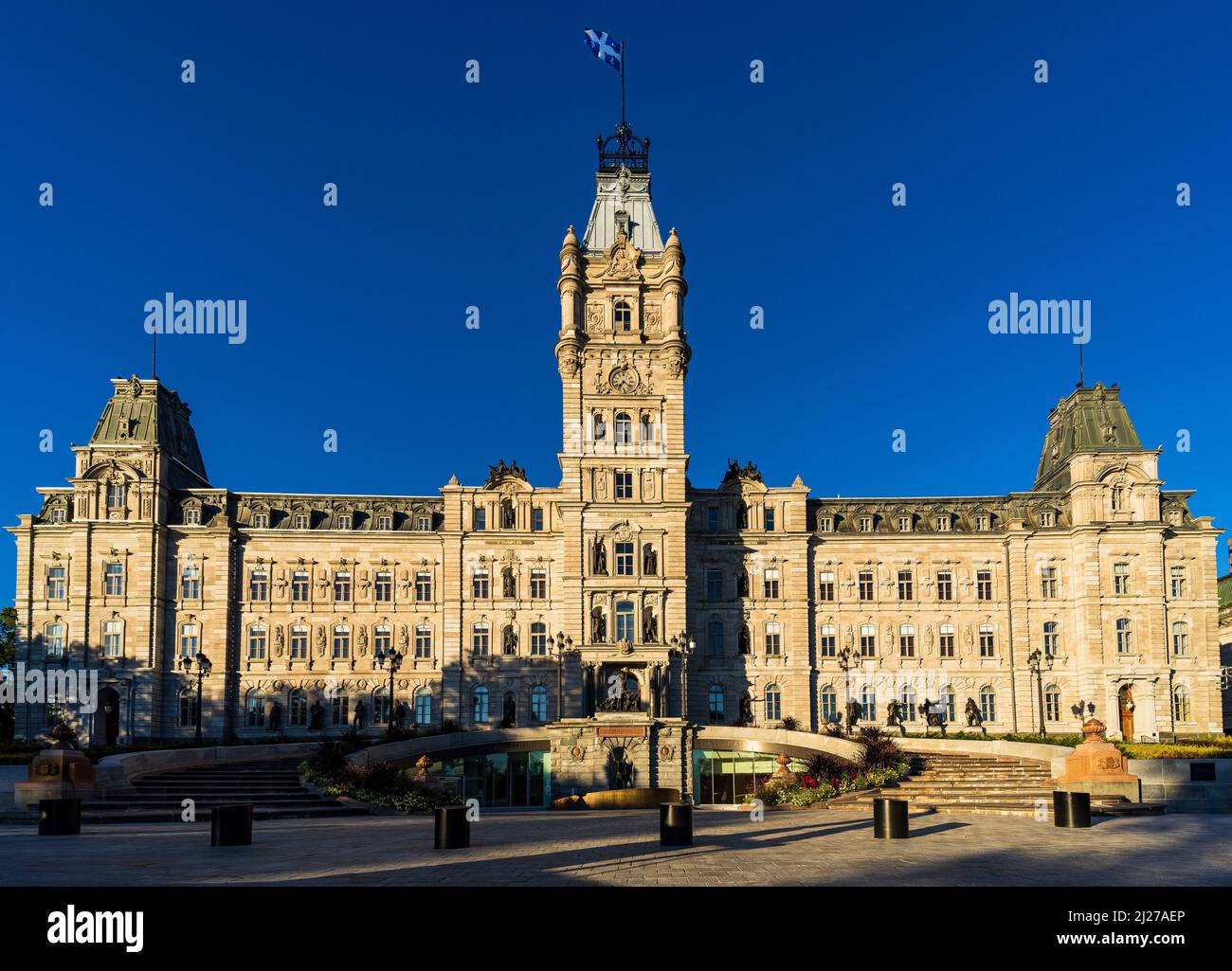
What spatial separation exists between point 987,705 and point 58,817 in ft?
184

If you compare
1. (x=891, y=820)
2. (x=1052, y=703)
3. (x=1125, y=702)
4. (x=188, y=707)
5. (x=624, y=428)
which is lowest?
(x=1052, y=703)

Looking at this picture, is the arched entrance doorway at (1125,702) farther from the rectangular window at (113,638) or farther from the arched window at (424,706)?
the rectangular window at (113,638)

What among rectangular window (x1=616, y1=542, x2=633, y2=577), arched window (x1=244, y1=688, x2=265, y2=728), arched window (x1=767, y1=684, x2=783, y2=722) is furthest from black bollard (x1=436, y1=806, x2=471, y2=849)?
arched window (x1=244, y1=688, x2=265, y2=728)

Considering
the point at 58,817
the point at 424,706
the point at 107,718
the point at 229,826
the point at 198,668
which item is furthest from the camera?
the point at 424,706

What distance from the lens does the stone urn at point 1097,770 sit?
36969 mm

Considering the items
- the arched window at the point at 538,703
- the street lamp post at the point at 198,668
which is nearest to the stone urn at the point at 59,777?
the street lamp post at the point at 198,668

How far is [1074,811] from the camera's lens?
30.4 meters

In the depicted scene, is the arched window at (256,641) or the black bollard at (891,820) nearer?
the black bollard at (891,820)

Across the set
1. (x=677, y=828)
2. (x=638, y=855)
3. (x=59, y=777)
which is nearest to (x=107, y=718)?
(x=59, y=777)

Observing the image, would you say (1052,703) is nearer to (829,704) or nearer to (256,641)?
(829,704)

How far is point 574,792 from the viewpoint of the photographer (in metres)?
60.0

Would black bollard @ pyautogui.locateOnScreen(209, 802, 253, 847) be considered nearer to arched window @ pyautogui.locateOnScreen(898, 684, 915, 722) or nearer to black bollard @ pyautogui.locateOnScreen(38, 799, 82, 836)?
black bollard @ pyautogui.locateOnScreen(38, 799, 82, 836)

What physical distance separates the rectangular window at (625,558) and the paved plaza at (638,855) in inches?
1289
